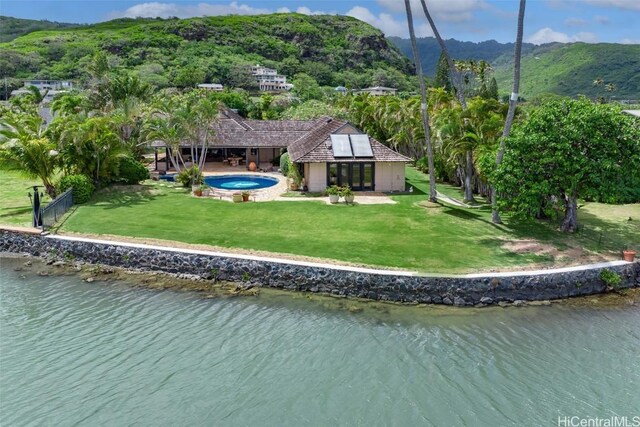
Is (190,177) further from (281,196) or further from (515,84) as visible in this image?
(515,84)

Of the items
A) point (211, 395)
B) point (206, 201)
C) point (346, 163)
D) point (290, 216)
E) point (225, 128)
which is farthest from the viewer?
point (225, 128)

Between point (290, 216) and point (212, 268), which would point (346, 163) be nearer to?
point (290, 216)

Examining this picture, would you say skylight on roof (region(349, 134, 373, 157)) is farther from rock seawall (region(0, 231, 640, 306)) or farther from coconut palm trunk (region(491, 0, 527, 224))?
rock seawall (region(0, 231, 640, 306))

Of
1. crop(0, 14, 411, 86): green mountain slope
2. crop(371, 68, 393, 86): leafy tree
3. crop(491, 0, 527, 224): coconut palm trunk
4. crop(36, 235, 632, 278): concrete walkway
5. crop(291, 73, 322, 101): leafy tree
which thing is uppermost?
crop(0, 14, 411, 86): green mountain slope

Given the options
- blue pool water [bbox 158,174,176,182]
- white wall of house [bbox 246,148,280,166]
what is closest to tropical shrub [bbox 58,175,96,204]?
blue pool water [bbox 158,174,176,182]

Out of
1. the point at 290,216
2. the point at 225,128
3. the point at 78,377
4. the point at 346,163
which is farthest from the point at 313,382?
the point at 225,128

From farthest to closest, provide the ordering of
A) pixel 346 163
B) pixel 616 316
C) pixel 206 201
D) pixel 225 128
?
pixel 225 128, pixel 346 163, pixel 206 201, pixel 616 316

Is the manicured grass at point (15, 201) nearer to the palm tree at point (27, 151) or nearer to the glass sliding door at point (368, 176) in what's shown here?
the palm tree at point (27, 151)
